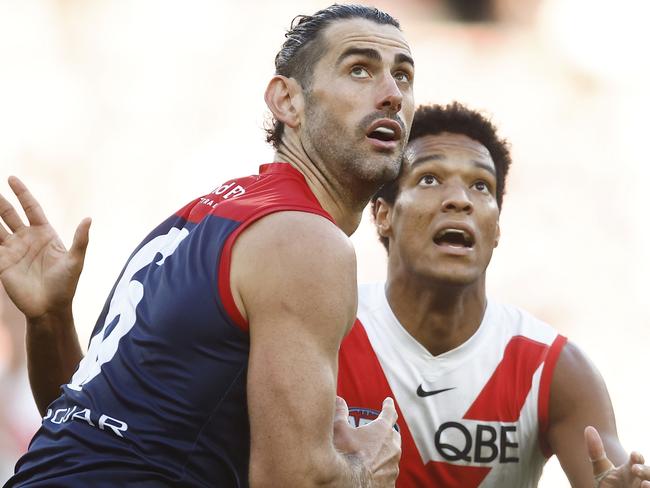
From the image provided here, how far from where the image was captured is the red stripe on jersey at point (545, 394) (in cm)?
465

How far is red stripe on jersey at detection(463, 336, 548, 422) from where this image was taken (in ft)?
15.4

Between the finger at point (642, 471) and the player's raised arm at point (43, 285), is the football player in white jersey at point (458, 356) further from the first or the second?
the player's raised arm at point (43, 285)

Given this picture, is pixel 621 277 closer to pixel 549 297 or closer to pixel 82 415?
Result: pixel 549 297

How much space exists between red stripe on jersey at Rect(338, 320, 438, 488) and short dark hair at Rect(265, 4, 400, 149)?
121 cm

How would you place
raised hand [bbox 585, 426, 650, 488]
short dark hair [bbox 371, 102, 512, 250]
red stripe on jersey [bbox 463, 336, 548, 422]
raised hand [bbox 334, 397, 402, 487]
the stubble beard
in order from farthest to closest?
short dark hair [bbox 371, 102, 512, 250], red stripe on jersey [bbox 463, 336, 548, 422], raised hand [bbox 585, 426, 650, 488], the stubble beard, raised hand [bbox 334, 397, 402, 487]

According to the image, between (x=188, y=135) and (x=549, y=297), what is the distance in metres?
3.50

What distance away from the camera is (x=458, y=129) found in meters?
5.13

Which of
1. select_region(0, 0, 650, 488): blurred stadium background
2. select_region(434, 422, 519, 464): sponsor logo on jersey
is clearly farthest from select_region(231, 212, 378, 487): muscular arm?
select_region(0, 0, 650, 488): blurred stadium background

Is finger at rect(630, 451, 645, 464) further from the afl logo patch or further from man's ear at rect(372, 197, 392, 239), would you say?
man's ear at rect(372, 197, 392, 239)

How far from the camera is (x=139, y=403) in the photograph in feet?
9.66

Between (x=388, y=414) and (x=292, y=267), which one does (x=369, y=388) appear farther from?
(x=292, y=267)

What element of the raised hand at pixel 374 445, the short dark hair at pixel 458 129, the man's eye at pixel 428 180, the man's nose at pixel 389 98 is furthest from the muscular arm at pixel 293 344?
the short dark hair at pixel 458 129

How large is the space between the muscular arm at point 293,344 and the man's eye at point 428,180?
2091 mm

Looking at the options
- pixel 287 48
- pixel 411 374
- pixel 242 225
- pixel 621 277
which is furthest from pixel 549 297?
pixel 242 225
